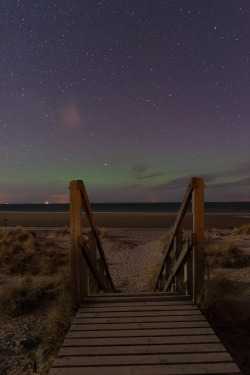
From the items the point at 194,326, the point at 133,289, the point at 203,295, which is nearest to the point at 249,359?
the point at 203,295

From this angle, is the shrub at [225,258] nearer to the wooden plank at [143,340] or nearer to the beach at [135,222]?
the wooden plank at [143,340]

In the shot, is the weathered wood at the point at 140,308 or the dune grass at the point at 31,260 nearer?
the weathered wood at the point at 140,308

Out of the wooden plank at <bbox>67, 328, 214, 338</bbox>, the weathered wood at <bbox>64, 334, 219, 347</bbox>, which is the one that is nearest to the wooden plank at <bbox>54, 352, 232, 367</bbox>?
the weathered wood at <bbox>64, 334, 219, 347</bbox>

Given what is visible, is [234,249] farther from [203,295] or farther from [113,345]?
[113,345]

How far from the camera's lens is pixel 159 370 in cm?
185

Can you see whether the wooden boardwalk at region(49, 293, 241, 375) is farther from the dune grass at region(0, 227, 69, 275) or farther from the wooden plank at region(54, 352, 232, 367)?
the dune grass at region(0, 227, 69, 275)

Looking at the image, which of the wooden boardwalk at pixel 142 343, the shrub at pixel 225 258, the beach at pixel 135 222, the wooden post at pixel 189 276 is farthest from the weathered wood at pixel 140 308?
the beach at pixel 135 222

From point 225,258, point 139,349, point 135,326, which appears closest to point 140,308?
point 135,326

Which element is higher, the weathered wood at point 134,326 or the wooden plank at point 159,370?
the weathered wood at point 134,326

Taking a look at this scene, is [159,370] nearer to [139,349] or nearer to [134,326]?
[139,349]

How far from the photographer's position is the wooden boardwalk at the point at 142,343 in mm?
1875

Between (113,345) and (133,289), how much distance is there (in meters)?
4.20

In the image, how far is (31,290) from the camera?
15.6ft

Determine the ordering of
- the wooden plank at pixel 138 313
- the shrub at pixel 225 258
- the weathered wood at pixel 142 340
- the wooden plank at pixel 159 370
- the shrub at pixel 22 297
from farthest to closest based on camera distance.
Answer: the shrub at pixel 225 258, the shrub at pixel 22 297, the wooden plank at pixel 138 313, the weathered wood at pixel 142 340, the wooden plank at pixel 159 370
